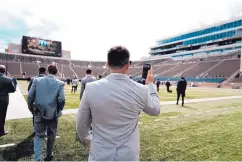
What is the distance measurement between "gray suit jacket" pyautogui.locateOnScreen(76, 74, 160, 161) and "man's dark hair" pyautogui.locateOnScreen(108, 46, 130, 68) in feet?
0.35

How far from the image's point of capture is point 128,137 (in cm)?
211

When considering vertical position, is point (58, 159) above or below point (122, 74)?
below

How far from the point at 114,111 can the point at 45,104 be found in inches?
115

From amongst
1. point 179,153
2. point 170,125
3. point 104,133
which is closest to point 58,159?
point 179,153

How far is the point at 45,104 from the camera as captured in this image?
459 centimetres

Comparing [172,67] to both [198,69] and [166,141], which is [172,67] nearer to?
[198,69]

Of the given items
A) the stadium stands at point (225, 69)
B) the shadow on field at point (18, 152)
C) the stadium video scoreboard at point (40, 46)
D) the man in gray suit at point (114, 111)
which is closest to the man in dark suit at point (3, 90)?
the shadow on field at point (18, 152)

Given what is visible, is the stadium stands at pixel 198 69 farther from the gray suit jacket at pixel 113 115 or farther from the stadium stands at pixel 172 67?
the gray suit jacket at pixel 113 115

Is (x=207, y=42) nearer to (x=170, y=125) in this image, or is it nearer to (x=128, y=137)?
(x=170, y=125)

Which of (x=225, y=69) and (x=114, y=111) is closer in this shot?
(x=114, y=111)

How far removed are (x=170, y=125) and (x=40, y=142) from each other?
16.7 feet

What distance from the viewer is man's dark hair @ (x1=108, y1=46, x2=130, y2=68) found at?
84.0 inches

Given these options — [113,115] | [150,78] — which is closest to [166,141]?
[150,78]

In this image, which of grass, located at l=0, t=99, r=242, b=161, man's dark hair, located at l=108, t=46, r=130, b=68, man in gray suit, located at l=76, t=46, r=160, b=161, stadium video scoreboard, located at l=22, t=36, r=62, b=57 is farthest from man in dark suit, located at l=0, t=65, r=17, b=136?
stadium video scoreboard, located at l=22, t=36, r=62, b=57
